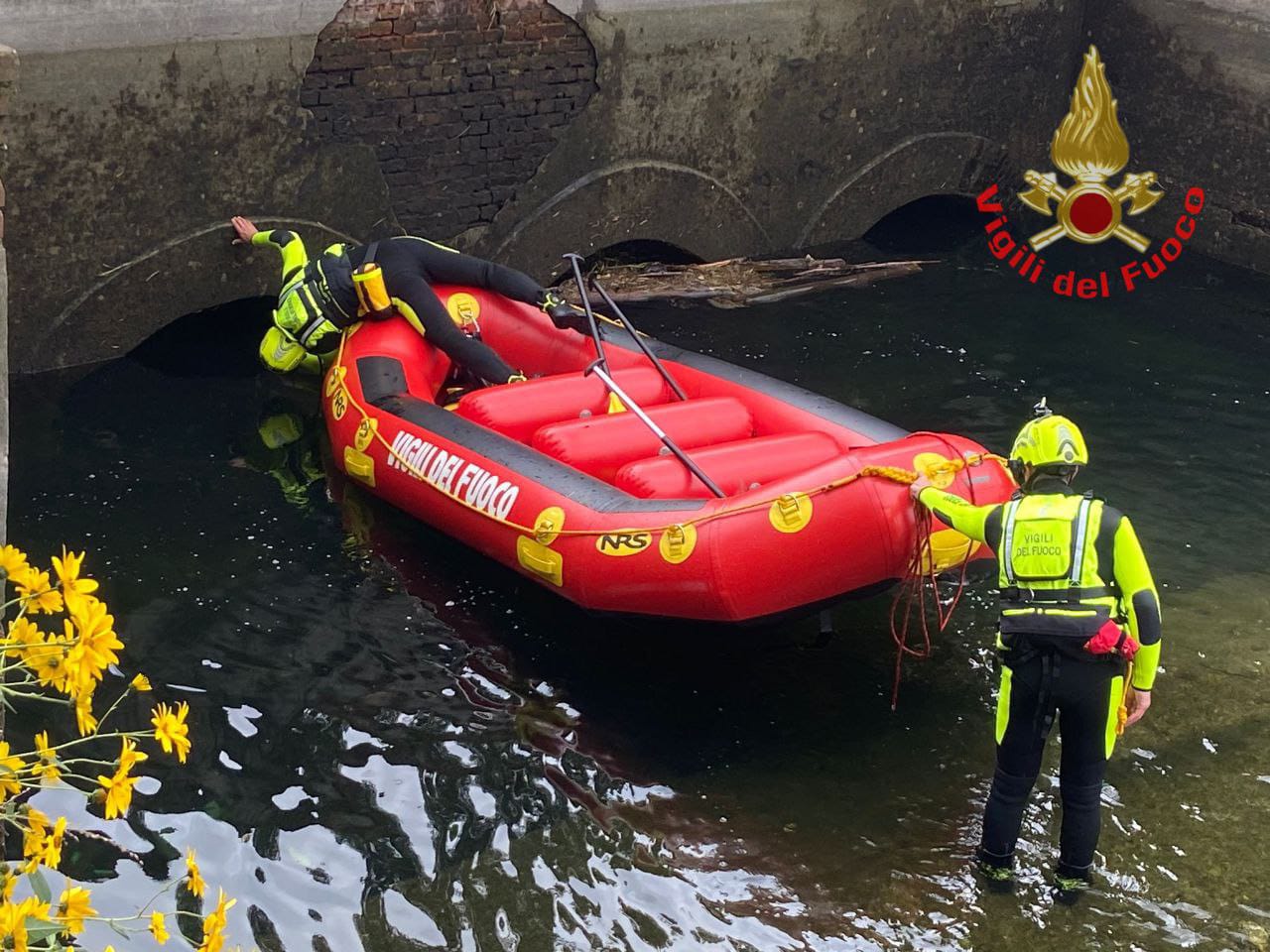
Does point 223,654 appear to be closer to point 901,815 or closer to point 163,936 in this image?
point 901,815

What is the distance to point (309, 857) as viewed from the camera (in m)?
4.27

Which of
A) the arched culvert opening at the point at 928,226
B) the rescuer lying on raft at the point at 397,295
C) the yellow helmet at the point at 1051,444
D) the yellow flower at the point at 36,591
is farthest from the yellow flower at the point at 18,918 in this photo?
the arched culvert opening at the point at 928,226

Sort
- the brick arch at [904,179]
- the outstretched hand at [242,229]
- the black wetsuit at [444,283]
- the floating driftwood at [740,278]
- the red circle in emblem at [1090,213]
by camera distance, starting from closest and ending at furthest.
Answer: the black wetsuit at [444,283]
the outstretched hand at [242,229]
the floating driftwood at [740,278]
the brick arch at [904,179]
the red circle in emblem at [1090,213]

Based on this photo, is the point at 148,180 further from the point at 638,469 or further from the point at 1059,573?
the point at 1059,573

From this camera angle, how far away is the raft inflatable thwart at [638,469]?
4895 mm

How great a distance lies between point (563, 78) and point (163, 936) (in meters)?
7.21

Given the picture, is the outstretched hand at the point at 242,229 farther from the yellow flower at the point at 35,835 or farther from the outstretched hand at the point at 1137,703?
the yellow flower at the point at 35,835

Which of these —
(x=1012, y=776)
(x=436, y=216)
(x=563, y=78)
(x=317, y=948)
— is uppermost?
(x=563, y=78)

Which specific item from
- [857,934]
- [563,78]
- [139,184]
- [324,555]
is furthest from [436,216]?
[857,934]

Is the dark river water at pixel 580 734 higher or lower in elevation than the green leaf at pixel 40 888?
lower

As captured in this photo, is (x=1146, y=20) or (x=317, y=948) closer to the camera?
(x=317, y=948)

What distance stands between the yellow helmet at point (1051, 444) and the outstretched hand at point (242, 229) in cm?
489

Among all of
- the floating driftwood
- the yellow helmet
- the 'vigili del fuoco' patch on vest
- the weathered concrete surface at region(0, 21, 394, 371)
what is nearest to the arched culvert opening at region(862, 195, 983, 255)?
the 'vigili del fuoco' patch on vest

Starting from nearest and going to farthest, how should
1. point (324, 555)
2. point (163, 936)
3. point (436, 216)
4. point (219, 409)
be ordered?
point (163, 936) < point (324, 555) < point (219, 409) < point (436, 216)
